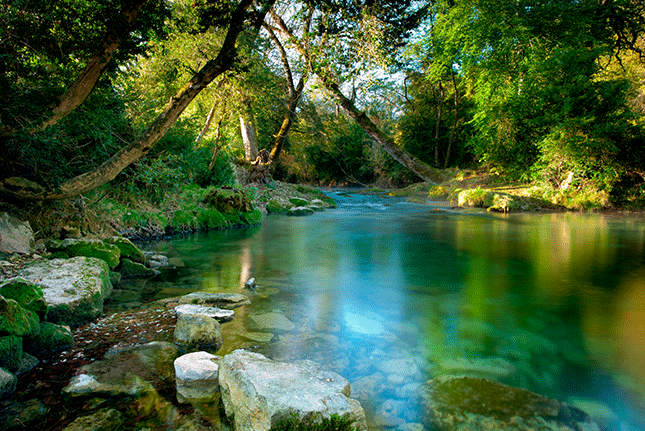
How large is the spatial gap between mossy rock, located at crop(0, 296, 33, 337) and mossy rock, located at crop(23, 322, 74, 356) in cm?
21

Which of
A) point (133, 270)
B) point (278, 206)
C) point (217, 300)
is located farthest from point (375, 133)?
point (217, 300)

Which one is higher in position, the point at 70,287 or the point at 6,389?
the point at 70,287

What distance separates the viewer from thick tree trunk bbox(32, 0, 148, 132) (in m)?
5.36

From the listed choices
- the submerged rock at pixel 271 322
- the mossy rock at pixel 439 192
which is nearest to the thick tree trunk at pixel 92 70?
the submerged rock at pixel 271 322

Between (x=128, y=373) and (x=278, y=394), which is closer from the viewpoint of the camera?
(x=278, y=394)

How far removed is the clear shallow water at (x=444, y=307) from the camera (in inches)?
128

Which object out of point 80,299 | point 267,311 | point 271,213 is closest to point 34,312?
point 80,299

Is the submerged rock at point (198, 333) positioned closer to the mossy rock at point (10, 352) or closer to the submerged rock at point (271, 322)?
the submerged rock at point (271, 322)

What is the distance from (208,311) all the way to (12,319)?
186 cm

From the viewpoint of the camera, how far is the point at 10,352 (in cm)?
290

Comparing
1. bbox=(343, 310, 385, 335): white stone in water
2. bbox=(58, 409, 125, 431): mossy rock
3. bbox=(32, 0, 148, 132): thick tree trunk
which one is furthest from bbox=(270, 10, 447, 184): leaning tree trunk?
bbox=(58, 409, 125, 431): mossy rock

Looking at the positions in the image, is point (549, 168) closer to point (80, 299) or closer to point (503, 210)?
point (503, 210)

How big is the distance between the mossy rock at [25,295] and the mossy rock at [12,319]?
33 cm

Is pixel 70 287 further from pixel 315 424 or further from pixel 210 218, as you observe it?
pixel 210 218
